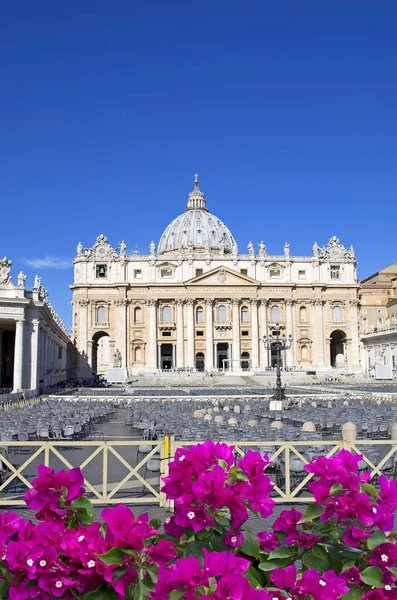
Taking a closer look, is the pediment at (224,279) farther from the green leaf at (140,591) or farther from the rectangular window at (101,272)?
the green leaf at (140,591)

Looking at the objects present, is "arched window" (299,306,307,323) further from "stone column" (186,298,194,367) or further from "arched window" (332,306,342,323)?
"stone column" (186,298,194,367)

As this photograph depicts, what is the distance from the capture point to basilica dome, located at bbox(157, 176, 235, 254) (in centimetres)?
12606

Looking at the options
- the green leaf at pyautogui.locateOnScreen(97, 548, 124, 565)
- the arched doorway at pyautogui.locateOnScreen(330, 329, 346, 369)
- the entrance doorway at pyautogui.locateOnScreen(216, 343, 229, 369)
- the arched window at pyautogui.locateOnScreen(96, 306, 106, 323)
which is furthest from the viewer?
the arched doorway at pyautogui.locateOnScreen(330, 329, 346, 369)

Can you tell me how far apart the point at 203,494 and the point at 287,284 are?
86.5 metres

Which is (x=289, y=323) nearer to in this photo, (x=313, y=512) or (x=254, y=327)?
(x=254, y=327)

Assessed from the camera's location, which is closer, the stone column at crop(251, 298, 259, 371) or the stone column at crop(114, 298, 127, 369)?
the stone column at crop(114, 298, 127, 369)

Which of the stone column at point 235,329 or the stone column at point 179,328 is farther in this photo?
the stone column at point 179,328

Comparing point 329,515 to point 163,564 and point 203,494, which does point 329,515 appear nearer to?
point 203,494

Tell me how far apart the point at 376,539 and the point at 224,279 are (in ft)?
276

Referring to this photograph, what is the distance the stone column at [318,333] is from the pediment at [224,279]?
10520mm

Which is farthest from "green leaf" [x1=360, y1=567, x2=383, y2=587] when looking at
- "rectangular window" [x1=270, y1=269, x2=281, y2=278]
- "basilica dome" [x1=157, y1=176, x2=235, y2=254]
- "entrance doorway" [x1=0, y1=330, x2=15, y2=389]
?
"basilica dome" [x1=157, y1=176, x2=235, y2=254]

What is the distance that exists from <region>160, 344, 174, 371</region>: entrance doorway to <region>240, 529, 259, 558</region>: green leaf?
87.0m

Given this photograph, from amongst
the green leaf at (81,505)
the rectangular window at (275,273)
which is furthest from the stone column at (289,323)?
the green leaf at (81,505)

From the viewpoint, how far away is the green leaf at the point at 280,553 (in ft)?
12.7
